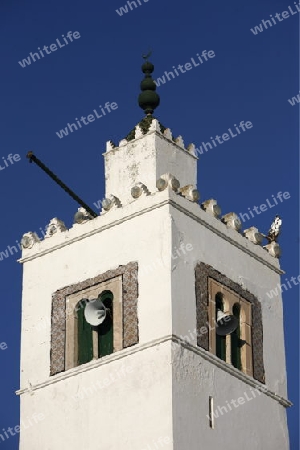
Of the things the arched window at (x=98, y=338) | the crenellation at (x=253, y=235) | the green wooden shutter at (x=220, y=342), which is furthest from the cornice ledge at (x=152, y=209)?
the arched window at (x=98, y=338)

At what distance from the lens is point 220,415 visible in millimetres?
28453

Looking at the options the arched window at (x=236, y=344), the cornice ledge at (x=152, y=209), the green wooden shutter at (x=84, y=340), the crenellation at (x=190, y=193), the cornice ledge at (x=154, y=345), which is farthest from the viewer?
the crenellation at (x=190, y=193)

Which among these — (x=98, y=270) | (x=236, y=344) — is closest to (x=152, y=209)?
(x=98, y=270)

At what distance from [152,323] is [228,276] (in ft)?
7.02

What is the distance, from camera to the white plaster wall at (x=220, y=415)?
2762cm

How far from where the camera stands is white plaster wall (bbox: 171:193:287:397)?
2856 cm

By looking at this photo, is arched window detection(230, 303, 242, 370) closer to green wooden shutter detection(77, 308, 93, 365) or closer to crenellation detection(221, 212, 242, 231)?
crenellation detection(221, 212, 242, 231)

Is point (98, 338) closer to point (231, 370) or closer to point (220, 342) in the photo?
point (220, 342)

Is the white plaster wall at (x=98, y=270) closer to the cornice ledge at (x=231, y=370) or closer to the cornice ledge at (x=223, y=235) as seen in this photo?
the cornice ledge at (x=223, y=235)

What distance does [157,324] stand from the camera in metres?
28.2

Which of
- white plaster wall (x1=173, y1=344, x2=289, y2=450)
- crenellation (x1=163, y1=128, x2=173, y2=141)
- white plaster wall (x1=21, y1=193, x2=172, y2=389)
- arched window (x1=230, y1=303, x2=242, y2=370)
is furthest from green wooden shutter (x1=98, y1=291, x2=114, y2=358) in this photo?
crenellation (x1=163, y1=128, x2=173, y2=141)

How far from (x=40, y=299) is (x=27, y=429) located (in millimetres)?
2320

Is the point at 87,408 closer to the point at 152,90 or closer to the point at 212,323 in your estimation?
the point at 212,323

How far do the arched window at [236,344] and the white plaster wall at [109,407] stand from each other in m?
1.92
